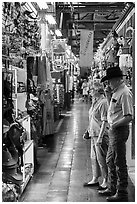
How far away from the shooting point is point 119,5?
15.2 metres

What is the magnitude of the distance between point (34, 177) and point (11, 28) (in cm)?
261

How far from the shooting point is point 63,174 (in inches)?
253

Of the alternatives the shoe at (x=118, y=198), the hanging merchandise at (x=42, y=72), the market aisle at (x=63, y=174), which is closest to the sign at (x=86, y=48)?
the market aisle at (x=63, y=174)

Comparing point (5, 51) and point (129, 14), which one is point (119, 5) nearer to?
point (129, 14)

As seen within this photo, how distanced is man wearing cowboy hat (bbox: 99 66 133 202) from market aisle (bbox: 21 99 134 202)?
39 centimetres

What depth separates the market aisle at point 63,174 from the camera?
5.12 metres

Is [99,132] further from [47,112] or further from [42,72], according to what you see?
[47,112]

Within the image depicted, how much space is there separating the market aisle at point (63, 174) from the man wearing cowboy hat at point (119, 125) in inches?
15.5

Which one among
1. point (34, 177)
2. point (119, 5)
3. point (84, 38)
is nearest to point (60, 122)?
point (84, 38)

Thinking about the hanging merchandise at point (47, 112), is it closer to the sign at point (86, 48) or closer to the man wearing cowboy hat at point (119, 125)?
the man wearing cowboy hat at point (119, 125)

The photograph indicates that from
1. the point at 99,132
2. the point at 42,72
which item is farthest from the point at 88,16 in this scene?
the point at 99,132

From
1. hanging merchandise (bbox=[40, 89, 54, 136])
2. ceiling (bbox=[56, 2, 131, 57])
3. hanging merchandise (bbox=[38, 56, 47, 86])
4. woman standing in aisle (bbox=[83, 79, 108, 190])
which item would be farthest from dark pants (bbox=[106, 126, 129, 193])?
ceiling (bbox=[56, 2, 131, 57])

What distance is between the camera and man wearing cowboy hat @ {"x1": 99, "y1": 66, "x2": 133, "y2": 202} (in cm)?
454

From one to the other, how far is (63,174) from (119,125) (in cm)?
227
